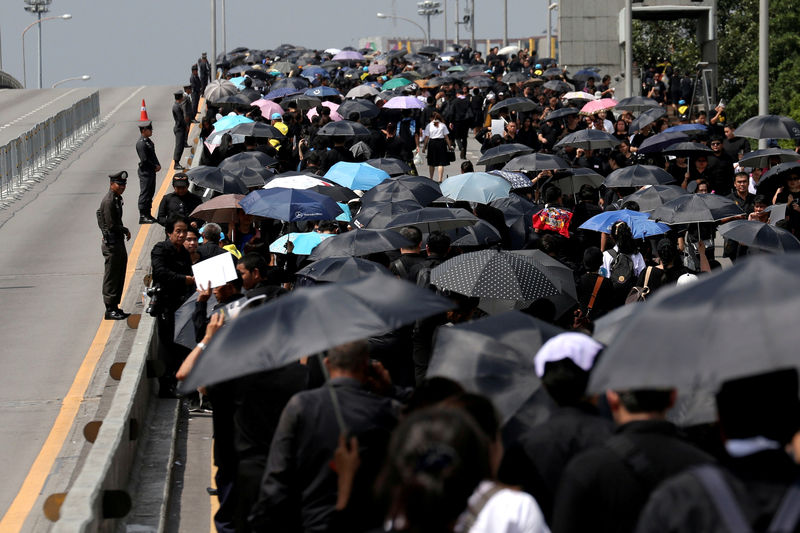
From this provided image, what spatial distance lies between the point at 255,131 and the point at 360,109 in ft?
18.3

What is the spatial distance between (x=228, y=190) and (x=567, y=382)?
1274 cm

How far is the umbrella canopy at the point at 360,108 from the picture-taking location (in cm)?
2844

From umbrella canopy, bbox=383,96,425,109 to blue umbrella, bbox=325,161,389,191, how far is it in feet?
33.2

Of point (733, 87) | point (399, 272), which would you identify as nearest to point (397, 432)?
point (399, 272)

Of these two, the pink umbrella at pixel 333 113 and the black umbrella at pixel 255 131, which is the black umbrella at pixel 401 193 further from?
the pink umbrella at pixel 333 113

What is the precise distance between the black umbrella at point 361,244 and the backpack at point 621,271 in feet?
6.69

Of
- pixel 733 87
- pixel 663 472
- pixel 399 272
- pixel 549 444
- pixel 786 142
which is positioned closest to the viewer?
pixel 663 472

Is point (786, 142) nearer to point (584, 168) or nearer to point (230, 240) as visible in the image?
point (584, 168)

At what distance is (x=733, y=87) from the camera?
72.2 m

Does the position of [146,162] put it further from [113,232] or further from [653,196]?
A: [653,196]

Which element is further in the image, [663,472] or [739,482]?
[663,472]

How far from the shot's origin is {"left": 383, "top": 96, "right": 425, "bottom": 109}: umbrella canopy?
29.0 m

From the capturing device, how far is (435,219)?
1355 centimetres

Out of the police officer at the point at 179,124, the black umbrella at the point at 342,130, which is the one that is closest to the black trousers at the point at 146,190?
the black umbrella at the point at 342,130
